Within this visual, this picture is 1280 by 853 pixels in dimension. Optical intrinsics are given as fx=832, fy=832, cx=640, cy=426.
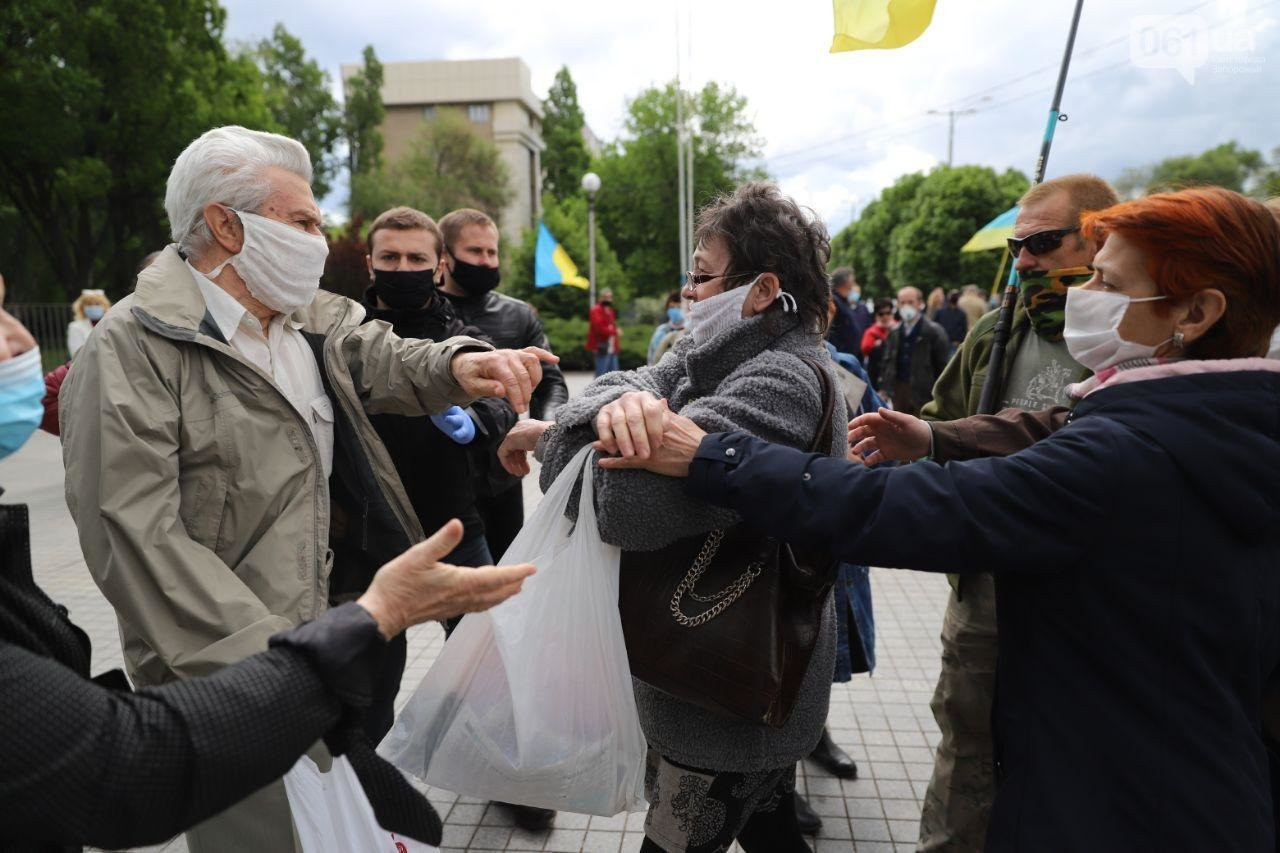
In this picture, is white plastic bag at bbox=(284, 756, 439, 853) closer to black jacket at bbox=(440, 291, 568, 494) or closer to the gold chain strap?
the gold chain strap

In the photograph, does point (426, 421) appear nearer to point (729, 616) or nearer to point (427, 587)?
point (729, 616)

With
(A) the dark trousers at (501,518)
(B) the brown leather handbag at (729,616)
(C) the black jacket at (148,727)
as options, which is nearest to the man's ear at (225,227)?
(C) the black jacket at (148,727)

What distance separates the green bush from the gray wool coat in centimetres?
1961

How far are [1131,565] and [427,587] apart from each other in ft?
3.72

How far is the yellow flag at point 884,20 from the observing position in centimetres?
264

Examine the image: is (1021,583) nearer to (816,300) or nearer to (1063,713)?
(1063,713)

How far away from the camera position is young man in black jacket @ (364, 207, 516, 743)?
314 centimetres

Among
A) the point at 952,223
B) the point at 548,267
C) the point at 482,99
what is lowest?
the point at 548,267

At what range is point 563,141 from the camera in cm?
5597

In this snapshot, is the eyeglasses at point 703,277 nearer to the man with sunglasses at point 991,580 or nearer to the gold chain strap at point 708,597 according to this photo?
the gold chain strap at point 708,597

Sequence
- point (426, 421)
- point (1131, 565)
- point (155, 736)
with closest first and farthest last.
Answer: point (155, 736) → point (1131, 565) → point (426, 421)

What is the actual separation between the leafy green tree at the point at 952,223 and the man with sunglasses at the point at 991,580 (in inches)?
1682

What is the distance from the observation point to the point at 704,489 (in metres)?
1.53

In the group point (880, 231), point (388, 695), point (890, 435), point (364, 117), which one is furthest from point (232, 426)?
point (880, 231)
